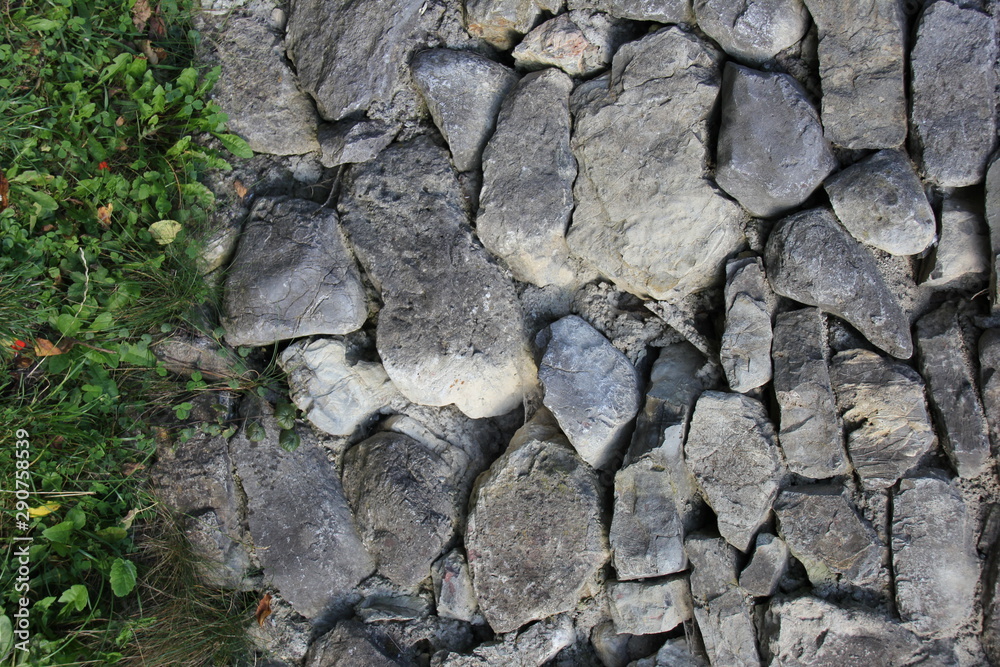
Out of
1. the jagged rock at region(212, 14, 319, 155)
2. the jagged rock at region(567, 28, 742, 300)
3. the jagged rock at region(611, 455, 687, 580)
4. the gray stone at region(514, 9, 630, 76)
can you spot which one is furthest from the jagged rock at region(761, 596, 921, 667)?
the jagged rock at region(212, 14, 319, 155)

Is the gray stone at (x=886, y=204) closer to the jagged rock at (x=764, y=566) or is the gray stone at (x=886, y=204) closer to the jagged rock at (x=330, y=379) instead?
the jagged rock at (x=764, y=566)

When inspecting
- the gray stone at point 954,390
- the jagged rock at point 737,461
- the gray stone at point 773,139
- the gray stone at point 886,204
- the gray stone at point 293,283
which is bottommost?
the jagged rock at point 737,461

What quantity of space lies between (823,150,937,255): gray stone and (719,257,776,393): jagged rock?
0.30 m

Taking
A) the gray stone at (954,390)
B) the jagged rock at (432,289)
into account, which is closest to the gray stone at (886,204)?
the gray stone at (954,390)

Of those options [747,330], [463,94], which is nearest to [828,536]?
[747,330]

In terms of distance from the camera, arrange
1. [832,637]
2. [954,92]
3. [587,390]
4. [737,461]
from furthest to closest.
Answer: [587,390]
[737,461]
[832,637]
[954,92]

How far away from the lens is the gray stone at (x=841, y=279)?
2.11 meters

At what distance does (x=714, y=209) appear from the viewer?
224 cm

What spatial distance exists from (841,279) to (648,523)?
Answer: 96 cm

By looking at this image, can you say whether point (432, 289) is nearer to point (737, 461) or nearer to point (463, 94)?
point (463, 94)

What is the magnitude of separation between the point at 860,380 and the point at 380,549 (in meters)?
1.71

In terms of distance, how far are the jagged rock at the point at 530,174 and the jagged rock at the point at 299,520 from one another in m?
1.07

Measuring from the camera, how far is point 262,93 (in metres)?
2.64

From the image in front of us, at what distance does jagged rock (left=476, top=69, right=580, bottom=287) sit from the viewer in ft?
7.88
